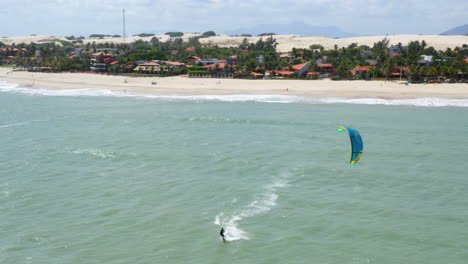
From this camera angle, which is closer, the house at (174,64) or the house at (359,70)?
the house at (359,70)

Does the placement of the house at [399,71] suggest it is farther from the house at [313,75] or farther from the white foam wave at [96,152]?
the white foam wave at [96,152]

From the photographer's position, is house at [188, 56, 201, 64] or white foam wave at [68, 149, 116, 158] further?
A: house at [188, 56, 201, 64]

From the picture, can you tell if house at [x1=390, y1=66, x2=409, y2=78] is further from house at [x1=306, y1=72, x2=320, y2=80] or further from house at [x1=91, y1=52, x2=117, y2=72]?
house at [x1=91, y1=52, x2=117, y2=72]

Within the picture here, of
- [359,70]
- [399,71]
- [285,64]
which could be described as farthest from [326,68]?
[399,71]

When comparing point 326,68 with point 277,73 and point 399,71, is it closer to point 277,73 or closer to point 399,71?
point 277,73

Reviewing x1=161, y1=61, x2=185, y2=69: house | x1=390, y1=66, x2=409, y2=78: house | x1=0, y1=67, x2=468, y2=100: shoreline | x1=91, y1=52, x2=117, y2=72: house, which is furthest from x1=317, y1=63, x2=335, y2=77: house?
x1=91, y1=52, x2=117, y2=72: house

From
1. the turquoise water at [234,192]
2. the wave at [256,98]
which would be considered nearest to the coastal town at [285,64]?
the wave at [256,98]

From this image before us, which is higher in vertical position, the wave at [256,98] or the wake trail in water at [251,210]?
the wave at [256,98]
